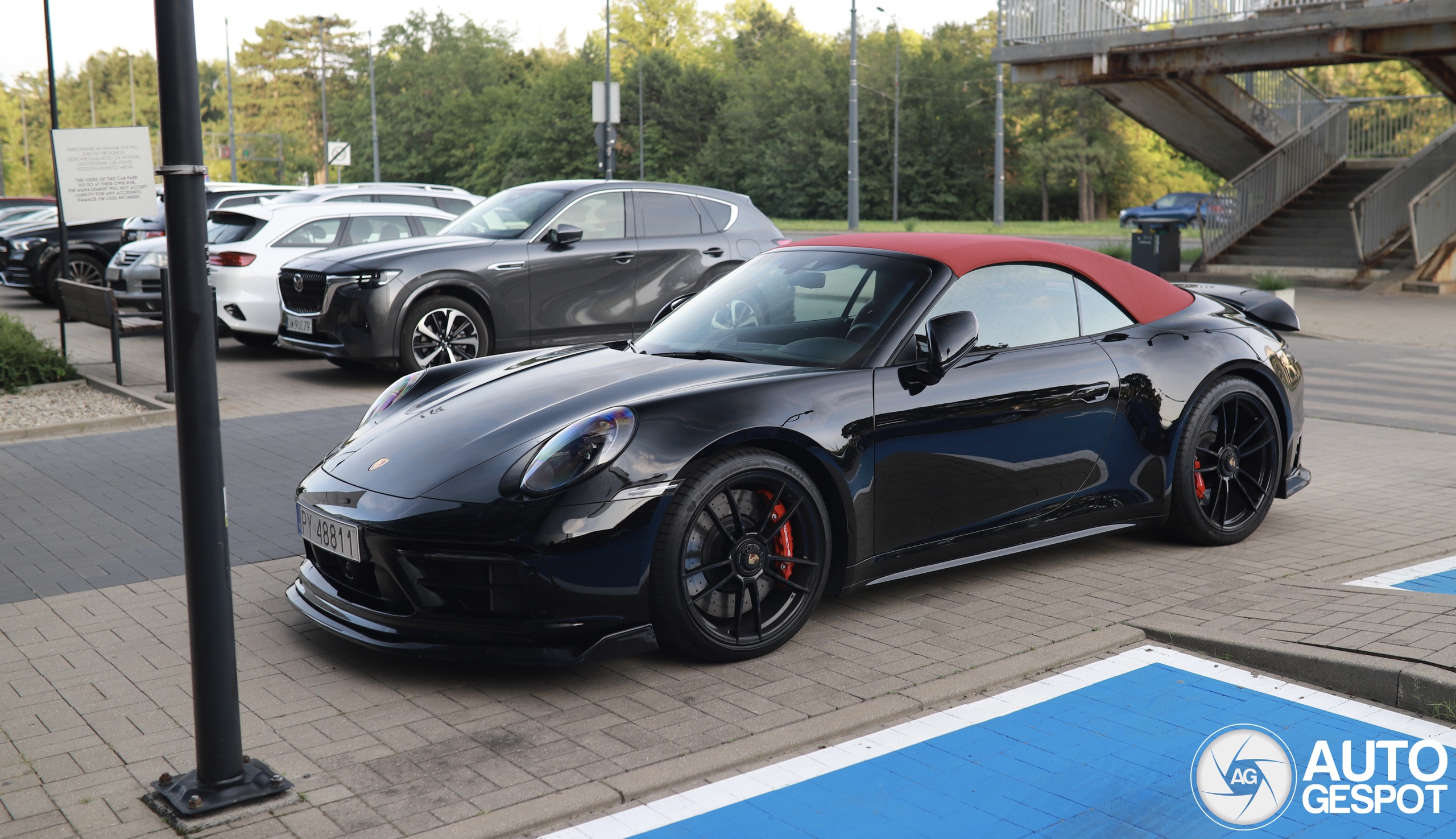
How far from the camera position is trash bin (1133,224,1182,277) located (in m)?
23.9

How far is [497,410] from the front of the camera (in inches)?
177

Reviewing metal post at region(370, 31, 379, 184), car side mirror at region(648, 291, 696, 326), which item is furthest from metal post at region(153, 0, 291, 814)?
metal post at region(370, 31, 379, 184)

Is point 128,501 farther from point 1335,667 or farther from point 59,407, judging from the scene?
point 1335,667

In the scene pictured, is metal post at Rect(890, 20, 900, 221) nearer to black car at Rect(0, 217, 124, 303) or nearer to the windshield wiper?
black car at Rect(0, 217, 124, 303)

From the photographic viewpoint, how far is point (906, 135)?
7331 centimetres

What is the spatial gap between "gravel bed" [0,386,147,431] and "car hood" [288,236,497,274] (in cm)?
191

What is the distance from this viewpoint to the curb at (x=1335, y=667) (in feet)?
13.0

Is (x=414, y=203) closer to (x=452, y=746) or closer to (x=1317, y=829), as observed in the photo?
(x=452, y=746)

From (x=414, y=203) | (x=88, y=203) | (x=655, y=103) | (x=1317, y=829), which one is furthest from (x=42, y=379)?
(x=655, y=103)

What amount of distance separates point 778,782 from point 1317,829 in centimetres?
140

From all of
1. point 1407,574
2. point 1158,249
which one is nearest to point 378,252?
point 1407,574

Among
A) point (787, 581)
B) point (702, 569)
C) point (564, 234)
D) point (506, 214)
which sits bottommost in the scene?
point (787, 581)

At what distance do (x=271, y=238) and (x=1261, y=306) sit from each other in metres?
9.69

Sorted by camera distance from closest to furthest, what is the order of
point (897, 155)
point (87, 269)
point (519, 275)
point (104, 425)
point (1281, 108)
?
point (104, 425)
point (519, 275)
point (87, 269)
point (1281, 108)
point (897, 155)
